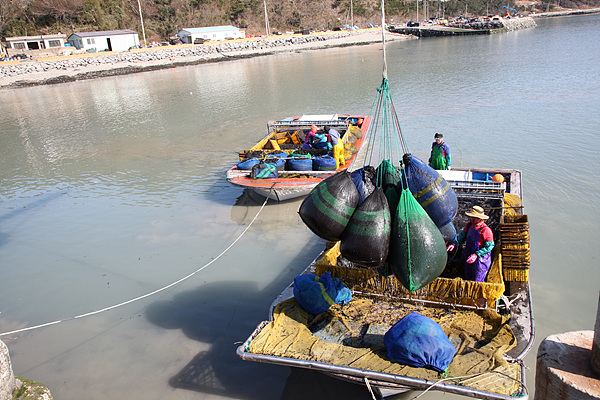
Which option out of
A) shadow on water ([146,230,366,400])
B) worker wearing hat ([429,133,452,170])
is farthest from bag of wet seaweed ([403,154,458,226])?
worker wearing hat ([429,133,452,170])

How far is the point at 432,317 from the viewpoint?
545cm

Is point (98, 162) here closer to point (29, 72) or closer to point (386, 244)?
point (386, 244)

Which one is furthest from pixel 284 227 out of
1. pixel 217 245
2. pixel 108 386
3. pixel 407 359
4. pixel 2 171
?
pixel 2 171

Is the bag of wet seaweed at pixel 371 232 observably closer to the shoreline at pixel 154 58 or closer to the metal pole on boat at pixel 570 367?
the metal pole on boat at pixel 570 367

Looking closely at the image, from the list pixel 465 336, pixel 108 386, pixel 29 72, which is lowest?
pixel 108 386

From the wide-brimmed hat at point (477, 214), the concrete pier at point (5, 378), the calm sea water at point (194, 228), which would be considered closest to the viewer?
the concrete pier at point (5, 378)

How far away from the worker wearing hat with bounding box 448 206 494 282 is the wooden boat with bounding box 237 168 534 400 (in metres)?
0.14

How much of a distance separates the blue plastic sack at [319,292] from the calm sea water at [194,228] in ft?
3.18

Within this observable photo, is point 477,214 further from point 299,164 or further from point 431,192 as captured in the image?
point 299,164

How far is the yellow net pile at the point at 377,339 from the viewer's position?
439cm

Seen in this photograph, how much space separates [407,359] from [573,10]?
Answer: 392ft

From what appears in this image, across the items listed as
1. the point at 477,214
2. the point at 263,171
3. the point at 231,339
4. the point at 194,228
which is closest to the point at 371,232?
the point at 477,214

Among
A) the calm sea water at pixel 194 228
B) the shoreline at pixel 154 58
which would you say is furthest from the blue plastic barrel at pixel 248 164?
the shoreline at pixel 154 58

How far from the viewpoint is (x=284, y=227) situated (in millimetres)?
9961
